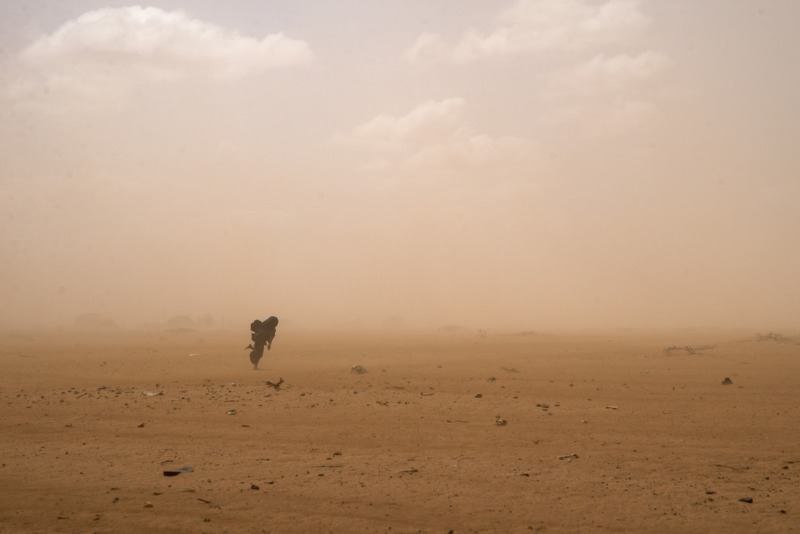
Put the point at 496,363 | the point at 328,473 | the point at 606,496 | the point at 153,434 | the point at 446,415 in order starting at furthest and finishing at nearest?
1. the point at 496,363
2. the point at 446,415
3. the point at 153,434
4. the point at 328,473
5. the point at 606,496

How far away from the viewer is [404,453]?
354 inches

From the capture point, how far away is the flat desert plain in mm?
6430

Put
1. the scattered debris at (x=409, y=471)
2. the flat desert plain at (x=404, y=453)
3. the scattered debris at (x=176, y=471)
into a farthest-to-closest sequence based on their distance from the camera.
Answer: the scattered debris at (x=409, y=471), the scattered debris at (x=176, y=471), the flat desert plain at (x=404, y=453)

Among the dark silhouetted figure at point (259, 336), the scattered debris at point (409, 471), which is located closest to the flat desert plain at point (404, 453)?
the scattered debris at point (409, 471)

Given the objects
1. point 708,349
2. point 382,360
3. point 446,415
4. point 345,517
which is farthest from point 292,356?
point 345,517

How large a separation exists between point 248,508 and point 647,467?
5434mm

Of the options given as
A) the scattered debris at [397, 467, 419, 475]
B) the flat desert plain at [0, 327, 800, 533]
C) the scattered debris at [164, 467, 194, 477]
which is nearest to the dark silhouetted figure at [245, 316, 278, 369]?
the flat desert plain at [0, 327, 800, 533]

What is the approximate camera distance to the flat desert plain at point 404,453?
6430 mm

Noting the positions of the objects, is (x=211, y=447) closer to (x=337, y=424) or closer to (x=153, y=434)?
(x=153, y=434)

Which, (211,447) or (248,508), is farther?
(211,447)

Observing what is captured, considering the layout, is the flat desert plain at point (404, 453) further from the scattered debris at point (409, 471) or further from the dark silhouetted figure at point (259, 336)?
the dark silhouetted figure at point (259, 336)

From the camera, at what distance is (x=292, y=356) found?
26.4m

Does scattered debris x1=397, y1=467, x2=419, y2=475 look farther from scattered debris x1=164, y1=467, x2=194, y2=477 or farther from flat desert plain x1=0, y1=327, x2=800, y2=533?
scattered debris x1=164, y1=467, x2=194, y2=477

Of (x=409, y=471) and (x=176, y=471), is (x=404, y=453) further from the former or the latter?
(x=176, y=471)
